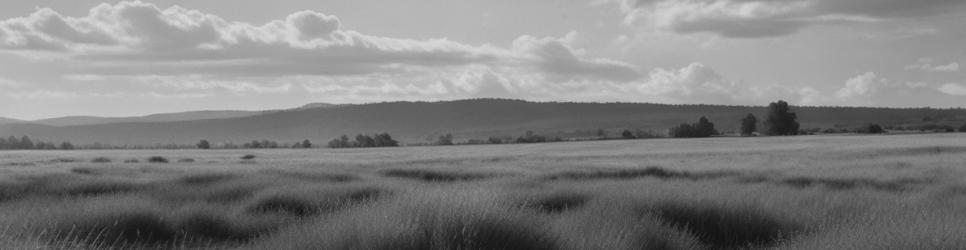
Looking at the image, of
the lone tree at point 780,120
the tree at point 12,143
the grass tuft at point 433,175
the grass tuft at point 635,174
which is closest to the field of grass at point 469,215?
the grass tuft at point 433,175

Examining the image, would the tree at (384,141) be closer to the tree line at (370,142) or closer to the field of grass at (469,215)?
the tree line at (370,142)

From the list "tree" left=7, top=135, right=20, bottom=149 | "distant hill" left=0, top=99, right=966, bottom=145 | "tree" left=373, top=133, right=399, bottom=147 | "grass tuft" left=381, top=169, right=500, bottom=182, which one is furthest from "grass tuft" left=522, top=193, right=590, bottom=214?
"distant hill" left=0, top=99, right=966, bottom=145

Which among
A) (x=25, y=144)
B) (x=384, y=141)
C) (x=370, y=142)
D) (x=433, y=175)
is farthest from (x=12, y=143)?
(x=433, y=175)

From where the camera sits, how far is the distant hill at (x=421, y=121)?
5428 inches

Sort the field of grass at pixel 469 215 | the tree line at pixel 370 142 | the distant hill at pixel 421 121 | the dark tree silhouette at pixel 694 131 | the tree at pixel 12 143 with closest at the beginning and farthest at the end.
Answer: the field of grass at pixel 469 215 < the tree line at pixel 370 142 < the dark tree silhouette at pixel 694 131 < the tree at pixel 12 143 < the distant hill at pixel 421 121

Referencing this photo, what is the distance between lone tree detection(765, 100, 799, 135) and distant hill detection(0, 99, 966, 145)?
4445cm

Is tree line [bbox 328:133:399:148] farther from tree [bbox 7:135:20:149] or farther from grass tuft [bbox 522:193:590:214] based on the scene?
grass tuft [bbox 522:193:590:214]

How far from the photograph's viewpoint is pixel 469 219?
23.5 ft

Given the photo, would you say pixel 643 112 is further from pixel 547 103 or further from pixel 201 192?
pixel 201 192

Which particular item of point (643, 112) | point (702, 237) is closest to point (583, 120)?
point (643, 112)

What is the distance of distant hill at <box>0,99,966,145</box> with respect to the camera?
137875 millimetres

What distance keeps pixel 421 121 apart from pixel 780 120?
7469cm

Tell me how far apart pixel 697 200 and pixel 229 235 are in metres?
5.67

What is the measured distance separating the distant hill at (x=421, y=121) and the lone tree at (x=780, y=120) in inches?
1750
